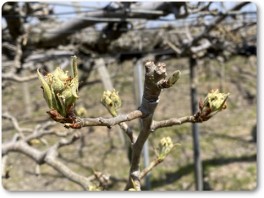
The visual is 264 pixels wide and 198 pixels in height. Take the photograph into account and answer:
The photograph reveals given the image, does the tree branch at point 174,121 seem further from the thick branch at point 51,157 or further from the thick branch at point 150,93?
the thick branch at point 51,157

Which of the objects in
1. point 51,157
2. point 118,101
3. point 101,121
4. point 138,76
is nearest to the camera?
point 101,121

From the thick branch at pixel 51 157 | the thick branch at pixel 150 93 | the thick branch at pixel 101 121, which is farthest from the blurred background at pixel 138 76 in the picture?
the thick branch at pixel 101 121

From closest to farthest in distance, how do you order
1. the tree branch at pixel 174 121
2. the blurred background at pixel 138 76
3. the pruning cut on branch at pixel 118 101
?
the pruning cut on branch at pixel 118 101
the tree branch at pixel 174 121
the blurred background at pixel 138 76

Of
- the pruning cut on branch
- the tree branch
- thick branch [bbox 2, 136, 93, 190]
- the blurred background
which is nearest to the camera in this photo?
the pruning cut on branch

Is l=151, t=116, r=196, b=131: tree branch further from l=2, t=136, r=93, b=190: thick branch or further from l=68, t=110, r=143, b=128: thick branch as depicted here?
l=2, t=136, r=93, b=190: thick branch

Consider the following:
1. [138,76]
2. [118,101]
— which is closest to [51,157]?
[118,101]

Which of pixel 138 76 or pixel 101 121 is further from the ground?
pixel 101 121

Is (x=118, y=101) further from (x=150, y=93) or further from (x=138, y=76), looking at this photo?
(x=138, y=76)

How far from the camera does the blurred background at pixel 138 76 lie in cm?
150

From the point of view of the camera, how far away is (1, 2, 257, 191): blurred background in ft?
4.93

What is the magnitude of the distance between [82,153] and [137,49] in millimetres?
1217

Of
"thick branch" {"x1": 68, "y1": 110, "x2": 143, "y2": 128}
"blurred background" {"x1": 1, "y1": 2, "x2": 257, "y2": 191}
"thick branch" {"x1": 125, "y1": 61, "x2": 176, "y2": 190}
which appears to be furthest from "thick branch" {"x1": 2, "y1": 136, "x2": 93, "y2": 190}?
"thick branch" {"x1": 68, "y1": 110, "x2": 143, "y2": 128}

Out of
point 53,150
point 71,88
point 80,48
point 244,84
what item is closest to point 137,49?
point 80,48

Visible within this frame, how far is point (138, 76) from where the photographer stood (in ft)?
6.63
